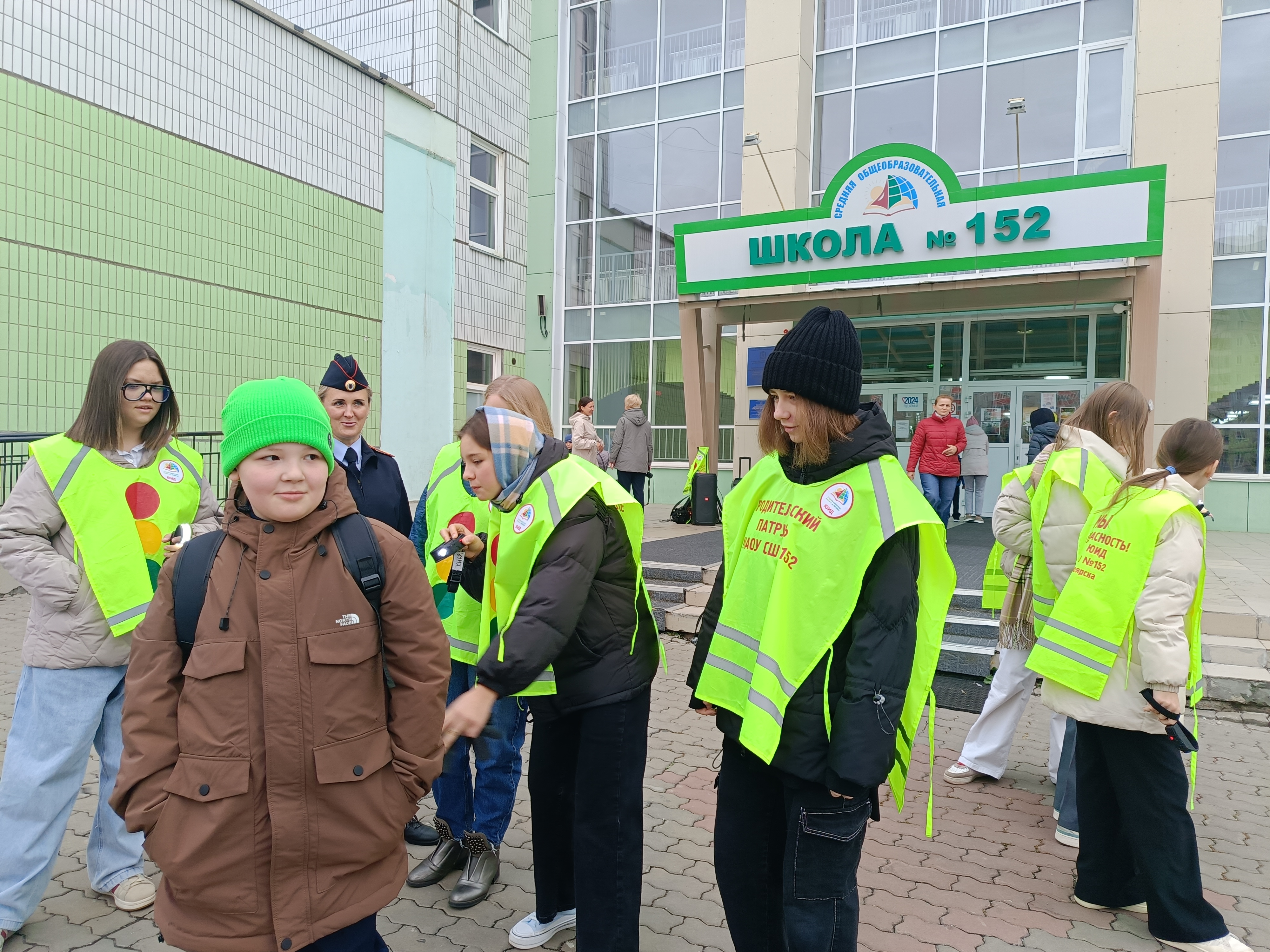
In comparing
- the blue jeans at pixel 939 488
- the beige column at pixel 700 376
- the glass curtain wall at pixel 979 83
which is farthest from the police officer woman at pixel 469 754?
the glass curtain wall at pixel 979 83

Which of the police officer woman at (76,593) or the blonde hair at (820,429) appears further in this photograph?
the police officer woman at (76,593)

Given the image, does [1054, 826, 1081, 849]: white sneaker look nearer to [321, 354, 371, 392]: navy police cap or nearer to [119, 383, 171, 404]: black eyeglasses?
[321, 354, 371, 392]: navy police cap

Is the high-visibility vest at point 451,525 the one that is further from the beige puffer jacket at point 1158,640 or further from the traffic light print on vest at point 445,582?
the beige puffer jacket at point 1158,640

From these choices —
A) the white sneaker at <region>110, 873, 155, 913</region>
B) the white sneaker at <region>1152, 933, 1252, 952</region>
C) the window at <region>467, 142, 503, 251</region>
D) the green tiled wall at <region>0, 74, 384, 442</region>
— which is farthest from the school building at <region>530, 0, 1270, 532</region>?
the white sneaker at <region>110, 873, 155, 913</region>

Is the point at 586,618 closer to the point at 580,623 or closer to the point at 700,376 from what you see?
the point at 580,623

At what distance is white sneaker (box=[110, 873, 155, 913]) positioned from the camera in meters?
3.08

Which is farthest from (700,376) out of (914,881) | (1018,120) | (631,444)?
(914,881)

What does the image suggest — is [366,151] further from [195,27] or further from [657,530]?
[657,530]

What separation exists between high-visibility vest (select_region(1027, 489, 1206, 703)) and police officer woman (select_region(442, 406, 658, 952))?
1.58m

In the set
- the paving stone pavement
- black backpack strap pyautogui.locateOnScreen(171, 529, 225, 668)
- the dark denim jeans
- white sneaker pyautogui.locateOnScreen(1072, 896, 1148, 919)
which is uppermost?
black backpack strap pyautogui.locateOnScreen(171, 529, 225, 668)

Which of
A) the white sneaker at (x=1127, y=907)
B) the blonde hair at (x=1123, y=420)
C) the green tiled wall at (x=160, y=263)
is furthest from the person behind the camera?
the green tiled wall at (x=160, y=263)

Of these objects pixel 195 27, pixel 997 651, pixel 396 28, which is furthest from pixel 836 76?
pixel 997 651

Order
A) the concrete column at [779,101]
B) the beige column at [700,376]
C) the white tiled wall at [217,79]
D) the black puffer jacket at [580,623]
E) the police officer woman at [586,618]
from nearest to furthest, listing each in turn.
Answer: the black puffer jacket at [580,623], the police officer woman at [586,618], the white tiled wall at [217,79], the beige column at [700,376], the concrete column at [779,101]

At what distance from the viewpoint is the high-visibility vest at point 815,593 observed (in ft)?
7.13
